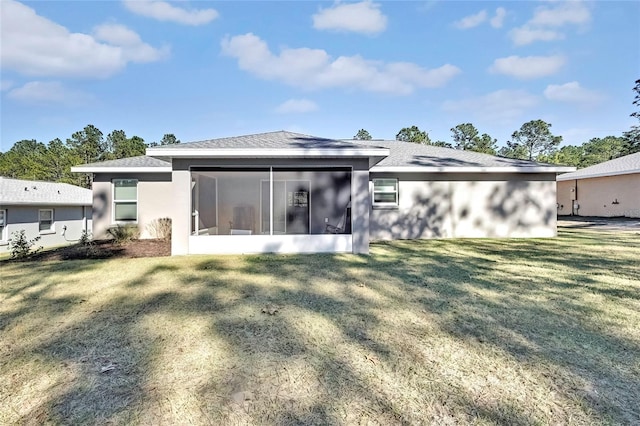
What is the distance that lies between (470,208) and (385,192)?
3.06m

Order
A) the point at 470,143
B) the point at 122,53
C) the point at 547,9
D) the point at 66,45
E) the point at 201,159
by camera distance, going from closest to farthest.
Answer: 1. the point at 201,159
2. the point at 547,9
3. the point at 66,45
4. the point at 122,53
5. the point at 470,143

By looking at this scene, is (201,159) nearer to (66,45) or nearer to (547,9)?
(66,45)

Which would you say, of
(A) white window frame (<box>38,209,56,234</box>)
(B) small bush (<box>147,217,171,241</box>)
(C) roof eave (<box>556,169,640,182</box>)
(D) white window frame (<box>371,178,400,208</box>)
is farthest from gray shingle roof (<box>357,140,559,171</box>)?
(A) white window frame (<box>38,209,56,234</box>)

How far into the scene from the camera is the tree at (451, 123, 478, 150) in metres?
46.4

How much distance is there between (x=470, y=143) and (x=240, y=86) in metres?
36.3

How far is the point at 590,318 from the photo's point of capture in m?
3.96

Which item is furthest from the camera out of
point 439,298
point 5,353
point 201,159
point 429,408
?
point 201,159

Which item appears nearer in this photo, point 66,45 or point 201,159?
point 201,159

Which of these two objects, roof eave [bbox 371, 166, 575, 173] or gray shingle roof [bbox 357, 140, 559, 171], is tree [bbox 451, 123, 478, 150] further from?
roof eave [bbox 371, 166, 575, 173]

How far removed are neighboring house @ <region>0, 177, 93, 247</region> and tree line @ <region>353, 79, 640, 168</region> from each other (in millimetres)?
28721

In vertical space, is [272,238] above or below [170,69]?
below

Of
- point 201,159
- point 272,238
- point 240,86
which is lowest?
point 272,238

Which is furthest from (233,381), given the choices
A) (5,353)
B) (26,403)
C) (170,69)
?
(170,69)

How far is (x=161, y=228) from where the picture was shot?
12188mm
